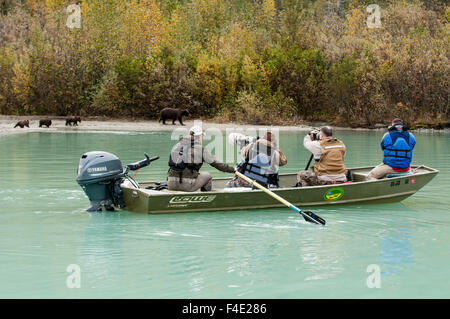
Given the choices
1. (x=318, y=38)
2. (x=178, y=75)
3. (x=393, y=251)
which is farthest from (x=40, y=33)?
(x=393, y=251)

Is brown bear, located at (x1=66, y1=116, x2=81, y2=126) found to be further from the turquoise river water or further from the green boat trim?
the green boat trim

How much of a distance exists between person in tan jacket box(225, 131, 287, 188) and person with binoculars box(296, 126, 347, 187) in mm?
632

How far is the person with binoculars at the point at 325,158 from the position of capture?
38.5ft

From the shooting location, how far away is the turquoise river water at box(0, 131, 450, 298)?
7344 millimetres

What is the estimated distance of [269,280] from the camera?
25.0 feet

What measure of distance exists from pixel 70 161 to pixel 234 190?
9365 mm

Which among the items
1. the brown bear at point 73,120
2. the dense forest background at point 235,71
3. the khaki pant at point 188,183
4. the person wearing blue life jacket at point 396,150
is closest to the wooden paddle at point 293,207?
the khaki pant at point 188,183

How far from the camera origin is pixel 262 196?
11.4 meters

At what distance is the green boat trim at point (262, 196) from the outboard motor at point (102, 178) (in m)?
0.22
